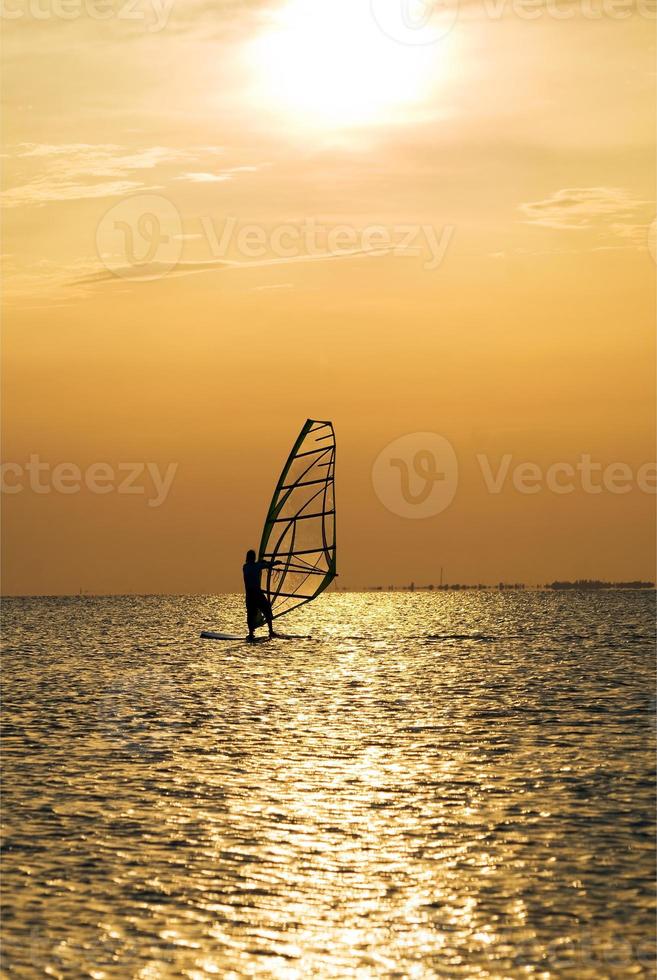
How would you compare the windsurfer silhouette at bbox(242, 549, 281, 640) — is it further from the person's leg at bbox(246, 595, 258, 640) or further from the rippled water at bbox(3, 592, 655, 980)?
the rippled water at bbox(3, 592, 655, 980)

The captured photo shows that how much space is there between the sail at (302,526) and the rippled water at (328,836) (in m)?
8.40

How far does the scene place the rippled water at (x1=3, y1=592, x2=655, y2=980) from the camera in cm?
926

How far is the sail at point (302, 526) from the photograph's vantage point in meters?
36.7

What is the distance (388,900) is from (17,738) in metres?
12.0

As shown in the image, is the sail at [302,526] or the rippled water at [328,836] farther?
the sail at [302,526]

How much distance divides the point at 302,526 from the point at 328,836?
24545 mm

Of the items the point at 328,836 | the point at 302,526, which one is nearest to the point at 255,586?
the point at 302,526

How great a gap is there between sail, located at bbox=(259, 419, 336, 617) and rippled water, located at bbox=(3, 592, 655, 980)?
840 centimetres

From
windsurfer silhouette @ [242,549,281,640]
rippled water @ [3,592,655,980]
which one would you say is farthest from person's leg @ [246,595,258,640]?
rippled water @ [3,592,655,980]

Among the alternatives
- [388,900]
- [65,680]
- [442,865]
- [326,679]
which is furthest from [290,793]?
[65,680]

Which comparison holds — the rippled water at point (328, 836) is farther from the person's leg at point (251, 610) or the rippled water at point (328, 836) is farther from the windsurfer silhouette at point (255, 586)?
the person's leg at point (251, 610)

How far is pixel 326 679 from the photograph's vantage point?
33.8 meters

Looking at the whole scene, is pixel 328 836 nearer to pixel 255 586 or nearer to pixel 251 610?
pixel 255 586

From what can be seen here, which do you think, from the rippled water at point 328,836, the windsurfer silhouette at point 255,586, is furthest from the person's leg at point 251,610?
the rippled water at point 328,836
